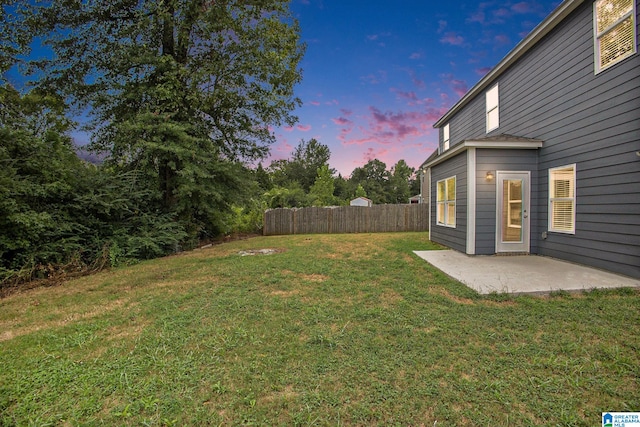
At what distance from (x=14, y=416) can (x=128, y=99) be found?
8.43 metres

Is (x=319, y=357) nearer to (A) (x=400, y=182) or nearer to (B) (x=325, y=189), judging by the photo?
(B) (x=325, y=189)

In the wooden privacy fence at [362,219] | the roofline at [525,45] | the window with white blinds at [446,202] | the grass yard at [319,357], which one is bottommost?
the grass yard at [319,357]

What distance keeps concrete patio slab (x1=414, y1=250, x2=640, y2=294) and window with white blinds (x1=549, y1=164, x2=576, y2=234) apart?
73cm

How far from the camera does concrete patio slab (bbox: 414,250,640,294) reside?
3672 mm

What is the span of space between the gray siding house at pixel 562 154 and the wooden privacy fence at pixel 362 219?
519 cm

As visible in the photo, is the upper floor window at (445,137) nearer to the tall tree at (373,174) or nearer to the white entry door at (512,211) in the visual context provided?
the white entry door at (512,211)

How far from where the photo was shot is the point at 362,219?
12812 millimetres

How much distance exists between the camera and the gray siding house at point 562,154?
13.4 feet

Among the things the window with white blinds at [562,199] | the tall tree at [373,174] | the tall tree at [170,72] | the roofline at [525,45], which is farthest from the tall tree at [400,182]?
the window with white blinds at [562,199]

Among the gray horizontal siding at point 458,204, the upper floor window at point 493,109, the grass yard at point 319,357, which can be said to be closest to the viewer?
the grass yard at point 319,357

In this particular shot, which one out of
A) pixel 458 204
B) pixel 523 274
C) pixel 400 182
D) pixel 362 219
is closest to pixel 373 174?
pixel 400 182

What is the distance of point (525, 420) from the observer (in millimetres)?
1493

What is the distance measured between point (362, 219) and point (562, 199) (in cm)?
809

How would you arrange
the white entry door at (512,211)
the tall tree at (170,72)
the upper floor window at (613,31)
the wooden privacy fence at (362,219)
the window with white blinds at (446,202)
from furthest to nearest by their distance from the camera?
the wooden privacy fence at (362,219), the tall tree at (170,72), the window with white blinds at (446,202), the white entry door at (512,211), the upper floor window at (613,31)
